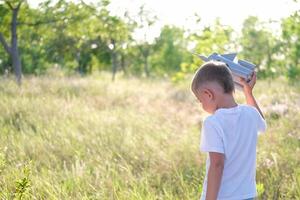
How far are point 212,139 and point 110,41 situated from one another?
3020 cm

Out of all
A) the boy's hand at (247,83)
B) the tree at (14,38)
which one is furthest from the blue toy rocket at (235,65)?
the tree at (14,38)

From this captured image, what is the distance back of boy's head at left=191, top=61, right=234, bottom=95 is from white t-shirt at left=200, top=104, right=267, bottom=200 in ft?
0.43

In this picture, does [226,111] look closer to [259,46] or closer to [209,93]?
[209,93]

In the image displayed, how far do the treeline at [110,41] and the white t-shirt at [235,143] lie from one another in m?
4.37

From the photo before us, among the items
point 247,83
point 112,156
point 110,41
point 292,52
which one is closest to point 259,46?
point 292,52

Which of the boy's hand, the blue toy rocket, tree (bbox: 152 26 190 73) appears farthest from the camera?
tree (bbox: 152 26 190 73)

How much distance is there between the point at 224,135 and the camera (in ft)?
8.06

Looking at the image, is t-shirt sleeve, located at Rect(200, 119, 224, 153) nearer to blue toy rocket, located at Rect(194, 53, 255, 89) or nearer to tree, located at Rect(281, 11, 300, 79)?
blue toy rocket, located at Rect(194, 53, 255, 89)

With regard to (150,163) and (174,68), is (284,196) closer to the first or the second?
(150,163)

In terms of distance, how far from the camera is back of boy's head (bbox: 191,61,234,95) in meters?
2.43

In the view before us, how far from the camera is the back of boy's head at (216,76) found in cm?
243

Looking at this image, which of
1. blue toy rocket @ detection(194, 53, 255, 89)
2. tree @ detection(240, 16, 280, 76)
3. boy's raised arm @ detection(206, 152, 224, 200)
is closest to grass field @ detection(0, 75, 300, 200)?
boy's raised arm @ detection(206, 152, 224, 200)

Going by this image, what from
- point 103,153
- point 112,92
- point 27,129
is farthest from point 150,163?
point 112,92

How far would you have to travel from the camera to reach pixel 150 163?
5.42 metres
